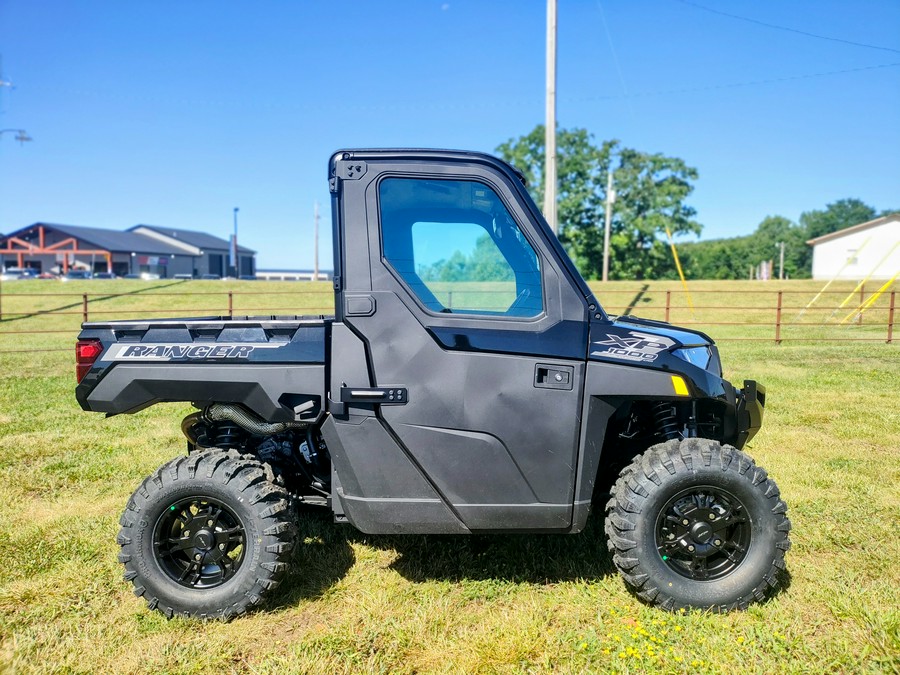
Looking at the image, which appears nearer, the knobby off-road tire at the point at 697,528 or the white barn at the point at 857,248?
the knobby off-road tire at the point at 697,528

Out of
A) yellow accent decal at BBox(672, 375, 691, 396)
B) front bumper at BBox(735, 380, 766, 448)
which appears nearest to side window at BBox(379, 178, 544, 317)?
yellow accent decal at BBox(672, 375, 691, 396)

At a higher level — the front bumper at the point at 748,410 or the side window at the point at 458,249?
the side window at the point at 458,249

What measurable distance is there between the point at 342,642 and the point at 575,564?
139cm

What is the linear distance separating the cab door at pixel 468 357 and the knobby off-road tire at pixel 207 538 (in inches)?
19.7

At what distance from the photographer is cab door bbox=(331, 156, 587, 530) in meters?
2.96

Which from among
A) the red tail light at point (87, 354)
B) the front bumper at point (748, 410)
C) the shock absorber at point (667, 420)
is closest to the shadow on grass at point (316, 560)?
the red tail light at point (87, 354)

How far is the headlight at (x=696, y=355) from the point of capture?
10.2 ft

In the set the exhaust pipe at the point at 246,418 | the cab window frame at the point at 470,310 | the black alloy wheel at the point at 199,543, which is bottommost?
the black alloy wheel at the point at 199,543

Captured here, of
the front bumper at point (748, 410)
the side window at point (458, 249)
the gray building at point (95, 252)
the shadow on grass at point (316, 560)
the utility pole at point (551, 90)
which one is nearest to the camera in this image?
the side window at point (458, 249)

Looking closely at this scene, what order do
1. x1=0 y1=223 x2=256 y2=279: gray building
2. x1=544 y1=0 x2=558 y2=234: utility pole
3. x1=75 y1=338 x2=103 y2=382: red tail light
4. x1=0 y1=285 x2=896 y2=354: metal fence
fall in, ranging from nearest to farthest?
x1=75 y1=338 x2=103 y2=382: red tail light → x1=544 y1=0 x2=558 y2=234: utility pole → x1=0 y1=285 x2=896 y2=354: metal fence → x1=0 y1=223 x2=256 y2=279: gray building

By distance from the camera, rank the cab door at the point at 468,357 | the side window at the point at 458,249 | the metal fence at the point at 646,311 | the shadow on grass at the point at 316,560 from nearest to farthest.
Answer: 1. the cab door at the point at 468,357
2. the side window at the point at 458,249
3. the shadow on grass at the point at 316,560
4. the metal fence at the point at 646,311

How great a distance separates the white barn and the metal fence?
22591mm

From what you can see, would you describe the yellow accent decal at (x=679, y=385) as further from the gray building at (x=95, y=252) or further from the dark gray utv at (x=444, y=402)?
the gray building at (x=95, y=252)

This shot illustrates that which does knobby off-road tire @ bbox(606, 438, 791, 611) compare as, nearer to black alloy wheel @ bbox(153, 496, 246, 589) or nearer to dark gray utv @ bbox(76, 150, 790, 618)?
dark gray utv @ bbox(76, 150, 790, 618)
